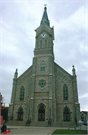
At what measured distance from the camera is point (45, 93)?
3331cm

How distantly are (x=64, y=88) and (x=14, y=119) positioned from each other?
15.5 m

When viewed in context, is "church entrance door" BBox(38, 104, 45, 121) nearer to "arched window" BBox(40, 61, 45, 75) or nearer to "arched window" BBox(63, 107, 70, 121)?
"arched window" BBox(63, 107, 70, 121)

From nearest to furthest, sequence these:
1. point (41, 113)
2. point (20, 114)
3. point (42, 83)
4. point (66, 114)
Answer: point (66, 114), point (41, 113), point (20, 114), point (42, 83)

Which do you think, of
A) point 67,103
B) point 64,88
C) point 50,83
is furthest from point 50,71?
point 67,103

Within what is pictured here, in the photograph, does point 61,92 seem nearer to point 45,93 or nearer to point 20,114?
point 45,93

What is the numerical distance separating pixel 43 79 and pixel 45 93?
3993 millimetres

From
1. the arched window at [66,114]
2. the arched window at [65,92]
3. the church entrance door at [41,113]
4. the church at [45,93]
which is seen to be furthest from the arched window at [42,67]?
the arched window at [66,114]

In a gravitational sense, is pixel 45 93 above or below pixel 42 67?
below

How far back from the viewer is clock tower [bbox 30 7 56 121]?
104 feet

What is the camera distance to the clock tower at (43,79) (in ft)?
104

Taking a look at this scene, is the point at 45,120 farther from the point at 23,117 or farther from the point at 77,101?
the point at 77,101

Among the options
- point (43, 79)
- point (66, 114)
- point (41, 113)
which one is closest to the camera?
point (66, 114)

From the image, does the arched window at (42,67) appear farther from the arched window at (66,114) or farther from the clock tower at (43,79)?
the arched window at (66,114)

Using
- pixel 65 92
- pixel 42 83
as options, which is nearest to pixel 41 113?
pixel 42 83
